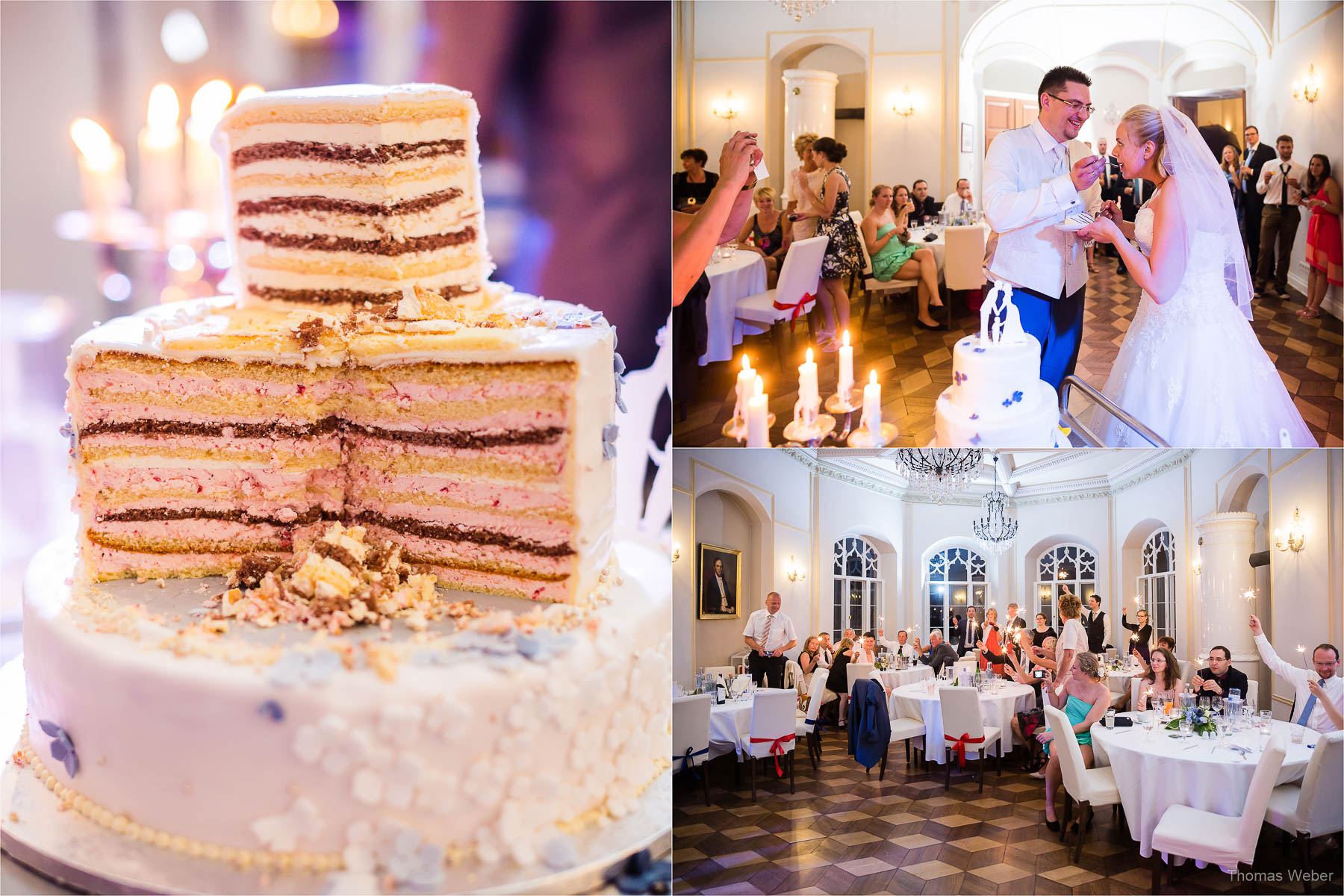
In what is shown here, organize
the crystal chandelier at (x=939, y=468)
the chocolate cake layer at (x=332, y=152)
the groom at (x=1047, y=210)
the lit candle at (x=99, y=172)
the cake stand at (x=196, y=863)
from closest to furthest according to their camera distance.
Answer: the cake stand at (x=196, y=863) < the chocolate cake layer at (x=332, y=152) < the groom at (x=1047, y=210) < the crystal chandelier at (x=939, y=468) < the lit candle at (x=99, y=172)

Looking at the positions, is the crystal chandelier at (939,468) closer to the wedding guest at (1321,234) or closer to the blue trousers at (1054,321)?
the blue trousers at (1054,321)

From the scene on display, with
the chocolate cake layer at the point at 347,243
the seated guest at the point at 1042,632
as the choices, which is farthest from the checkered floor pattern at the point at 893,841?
the chocolate cake layer at the point at 347,243

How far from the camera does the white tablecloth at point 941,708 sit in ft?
9.59

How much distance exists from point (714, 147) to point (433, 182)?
2.78ft

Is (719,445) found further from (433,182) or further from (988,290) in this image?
(433,182)

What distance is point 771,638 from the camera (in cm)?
303

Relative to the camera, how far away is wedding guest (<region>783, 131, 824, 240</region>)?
2871 millimetres

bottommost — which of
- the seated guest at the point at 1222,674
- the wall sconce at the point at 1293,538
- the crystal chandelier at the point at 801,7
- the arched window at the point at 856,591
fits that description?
the seated guest at the point at 1222,674

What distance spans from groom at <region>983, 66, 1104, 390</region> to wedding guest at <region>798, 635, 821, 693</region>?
3.50 ft

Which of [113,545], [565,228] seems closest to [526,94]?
[565,228]

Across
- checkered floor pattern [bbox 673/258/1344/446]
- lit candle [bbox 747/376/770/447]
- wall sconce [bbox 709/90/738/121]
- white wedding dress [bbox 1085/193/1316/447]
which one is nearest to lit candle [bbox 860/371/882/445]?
checkered floor pattern [bbox 673/258/1344/446]

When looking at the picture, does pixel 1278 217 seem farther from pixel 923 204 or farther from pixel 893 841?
pixel 893 841

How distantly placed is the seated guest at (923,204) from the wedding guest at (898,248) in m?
0.02

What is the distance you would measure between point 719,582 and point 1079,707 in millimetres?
1187
